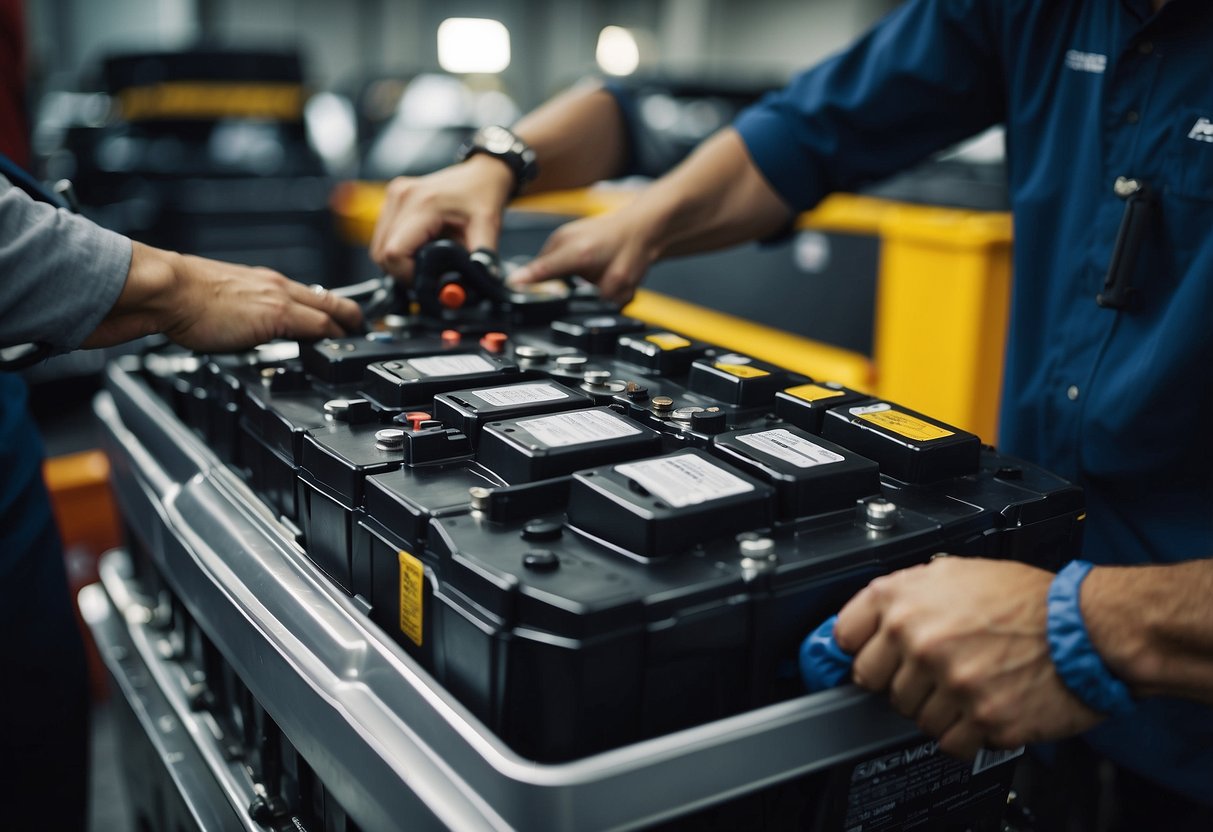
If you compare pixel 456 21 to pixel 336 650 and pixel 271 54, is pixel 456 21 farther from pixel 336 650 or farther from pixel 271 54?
pixel 336 650

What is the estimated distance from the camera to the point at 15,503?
1.04 m

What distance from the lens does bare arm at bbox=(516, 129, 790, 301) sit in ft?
3.86

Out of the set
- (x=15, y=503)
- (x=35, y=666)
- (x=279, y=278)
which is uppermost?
(x=279, y=278)

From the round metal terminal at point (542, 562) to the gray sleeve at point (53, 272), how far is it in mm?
492

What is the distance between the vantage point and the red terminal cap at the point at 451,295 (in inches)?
40.9

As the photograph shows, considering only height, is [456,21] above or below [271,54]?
above

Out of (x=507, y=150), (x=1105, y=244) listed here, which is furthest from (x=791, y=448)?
(x=507, y=150)

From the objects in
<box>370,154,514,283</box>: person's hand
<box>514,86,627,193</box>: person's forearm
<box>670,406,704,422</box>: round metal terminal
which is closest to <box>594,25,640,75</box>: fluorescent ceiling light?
<box>514,86,627,193</box>: person's forearm

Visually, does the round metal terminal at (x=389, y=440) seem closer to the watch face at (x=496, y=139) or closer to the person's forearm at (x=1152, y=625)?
the person's forearm at (x=1152, y=625)

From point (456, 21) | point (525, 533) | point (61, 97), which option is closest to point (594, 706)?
point (525, 533)

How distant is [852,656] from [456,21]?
12372 mm

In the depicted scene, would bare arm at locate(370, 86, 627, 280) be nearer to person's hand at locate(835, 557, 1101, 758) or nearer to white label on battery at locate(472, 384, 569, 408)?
white label on battery at locate(472, 384, 569, 408)

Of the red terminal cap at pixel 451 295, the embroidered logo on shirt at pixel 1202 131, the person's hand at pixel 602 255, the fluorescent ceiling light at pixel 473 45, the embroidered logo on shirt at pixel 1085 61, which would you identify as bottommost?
the red terminal cap at pixel 451 295

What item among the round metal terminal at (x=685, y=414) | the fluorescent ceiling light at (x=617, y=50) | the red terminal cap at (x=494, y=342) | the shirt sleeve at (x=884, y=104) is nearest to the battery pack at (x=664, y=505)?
the round metal terminal at (x=685, y=414)
